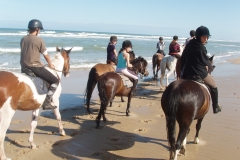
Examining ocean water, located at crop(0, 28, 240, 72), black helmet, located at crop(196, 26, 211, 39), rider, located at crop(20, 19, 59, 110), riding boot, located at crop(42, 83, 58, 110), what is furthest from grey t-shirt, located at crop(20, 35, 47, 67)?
black helmet, located at crop(196, 26, 211, 39)

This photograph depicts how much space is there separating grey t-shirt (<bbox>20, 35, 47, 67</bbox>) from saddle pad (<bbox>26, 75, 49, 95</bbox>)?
0.99 feet

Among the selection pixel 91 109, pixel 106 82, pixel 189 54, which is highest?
pixel 189 54

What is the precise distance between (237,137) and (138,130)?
2403mm

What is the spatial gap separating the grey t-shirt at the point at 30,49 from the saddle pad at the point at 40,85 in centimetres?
30

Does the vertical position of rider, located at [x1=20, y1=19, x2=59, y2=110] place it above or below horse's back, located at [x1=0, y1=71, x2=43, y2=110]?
above

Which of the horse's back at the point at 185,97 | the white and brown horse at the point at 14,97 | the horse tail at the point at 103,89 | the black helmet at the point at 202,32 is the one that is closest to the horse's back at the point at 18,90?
the white and brown horse at the point at 14,97

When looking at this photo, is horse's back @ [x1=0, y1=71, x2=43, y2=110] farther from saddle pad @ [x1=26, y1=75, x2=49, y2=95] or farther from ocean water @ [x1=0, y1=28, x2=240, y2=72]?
ocean water @ [x1=0, y1=28, x2=240, y2=72]

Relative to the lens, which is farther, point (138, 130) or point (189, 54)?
point (138, 130)

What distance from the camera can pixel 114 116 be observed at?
25.1ft

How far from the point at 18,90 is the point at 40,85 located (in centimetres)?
55

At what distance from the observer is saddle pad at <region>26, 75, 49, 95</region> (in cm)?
491

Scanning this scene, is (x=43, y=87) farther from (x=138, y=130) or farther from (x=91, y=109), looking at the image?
(x=91, y=109)

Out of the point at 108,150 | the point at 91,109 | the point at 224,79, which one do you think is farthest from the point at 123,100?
the point at 224,79

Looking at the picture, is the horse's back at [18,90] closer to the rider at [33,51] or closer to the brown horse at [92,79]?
the rider at [33,51]
